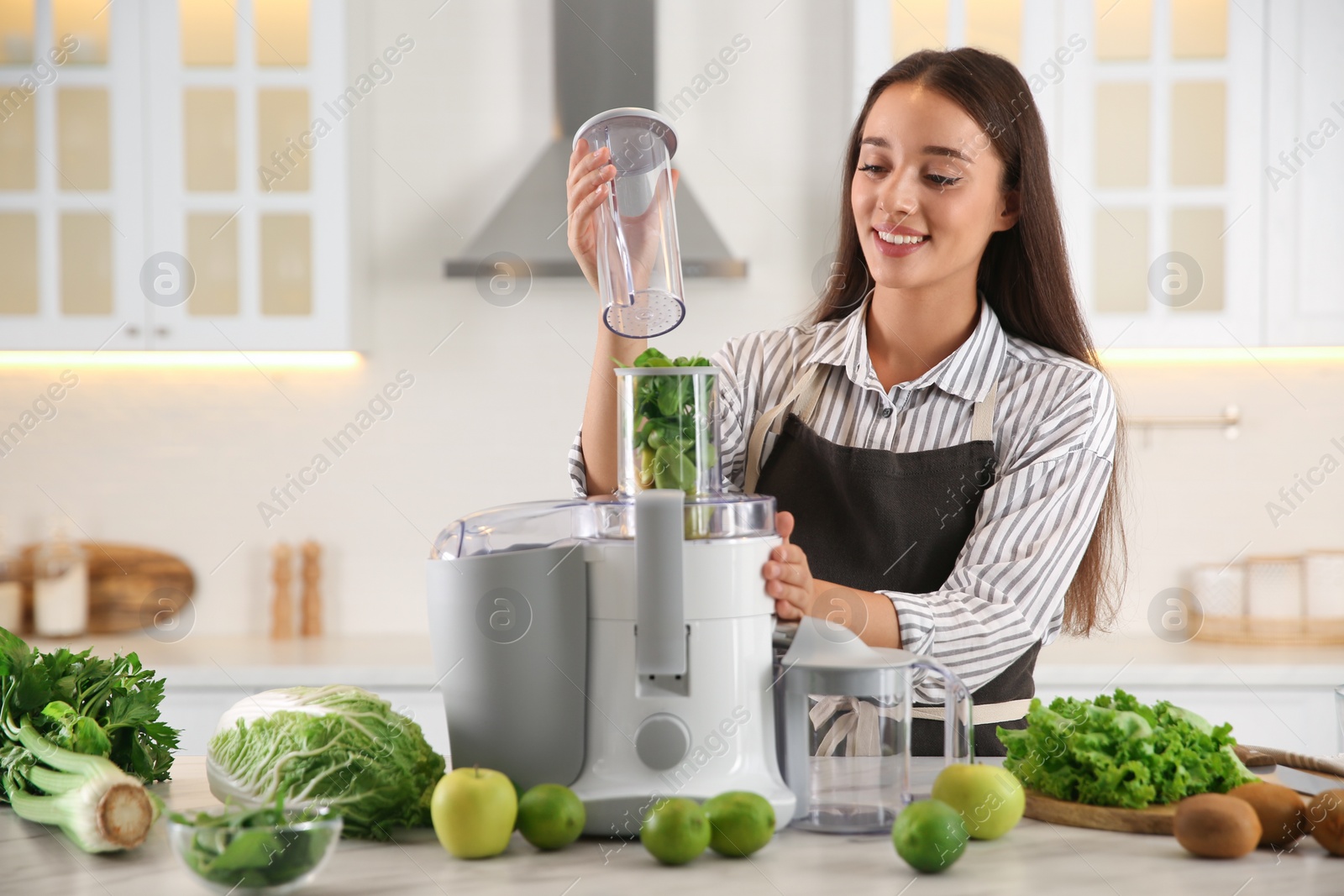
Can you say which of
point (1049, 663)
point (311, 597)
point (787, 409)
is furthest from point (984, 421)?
point (311, 597)

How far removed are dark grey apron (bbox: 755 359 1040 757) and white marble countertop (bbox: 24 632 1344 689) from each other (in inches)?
41.5

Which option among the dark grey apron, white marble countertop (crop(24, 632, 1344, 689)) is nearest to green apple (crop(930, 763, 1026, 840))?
the dark grey apron

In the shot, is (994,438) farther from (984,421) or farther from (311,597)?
(311,597)

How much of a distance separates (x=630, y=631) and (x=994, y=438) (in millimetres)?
732

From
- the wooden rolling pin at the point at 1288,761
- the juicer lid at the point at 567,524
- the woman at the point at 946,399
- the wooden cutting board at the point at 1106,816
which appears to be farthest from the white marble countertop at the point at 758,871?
the woman at the point at 946,399

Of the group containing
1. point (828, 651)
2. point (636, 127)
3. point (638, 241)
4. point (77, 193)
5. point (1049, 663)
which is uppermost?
point (77, 193)

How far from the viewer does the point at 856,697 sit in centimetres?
98

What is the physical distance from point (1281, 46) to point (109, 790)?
287 centimetres

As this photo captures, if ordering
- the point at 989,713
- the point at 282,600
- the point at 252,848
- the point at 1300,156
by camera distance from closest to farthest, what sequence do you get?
the point at 252,848, the point at 989,713, the point at 1300,156, the point at 282,600

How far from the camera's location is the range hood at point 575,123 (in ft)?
9.23

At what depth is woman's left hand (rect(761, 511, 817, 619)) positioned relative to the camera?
0.96 metres

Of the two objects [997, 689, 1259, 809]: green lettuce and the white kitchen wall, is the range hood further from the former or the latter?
[997, 689, 1259, 809]: green lettuce

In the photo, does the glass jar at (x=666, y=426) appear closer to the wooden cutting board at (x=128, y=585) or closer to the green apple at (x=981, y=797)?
the green apple at (x=981, y=797)

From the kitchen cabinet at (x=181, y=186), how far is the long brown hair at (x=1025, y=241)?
63.0 inches
